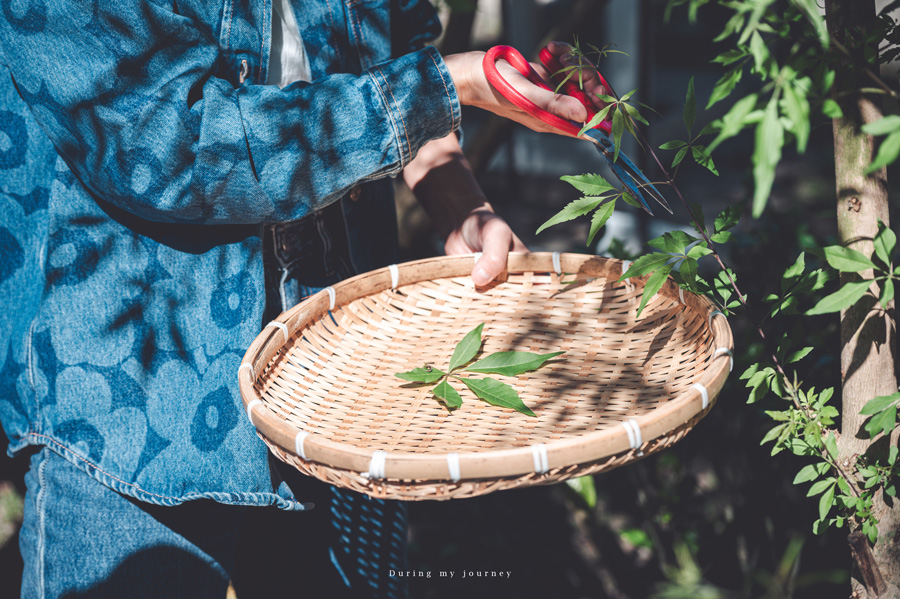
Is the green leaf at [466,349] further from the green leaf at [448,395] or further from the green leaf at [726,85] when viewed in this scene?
the green leaf at [726,85]

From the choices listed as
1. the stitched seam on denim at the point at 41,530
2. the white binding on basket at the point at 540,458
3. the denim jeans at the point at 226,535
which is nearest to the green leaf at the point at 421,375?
the denim jeans at the point at 226,535

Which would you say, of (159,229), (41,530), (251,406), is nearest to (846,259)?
(251,406)

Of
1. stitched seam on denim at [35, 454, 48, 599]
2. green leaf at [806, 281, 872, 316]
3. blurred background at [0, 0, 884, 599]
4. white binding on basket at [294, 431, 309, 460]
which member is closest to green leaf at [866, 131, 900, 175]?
green leaf at [806, 281, 872, 316]

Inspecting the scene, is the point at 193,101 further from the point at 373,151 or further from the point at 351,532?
the point at 351,532

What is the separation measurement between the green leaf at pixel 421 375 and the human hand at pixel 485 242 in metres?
0.27

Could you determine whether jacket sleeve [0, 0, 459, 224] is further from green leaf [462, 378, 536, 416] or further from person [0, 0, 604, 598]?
green leaf [462, 378, 536, 416]

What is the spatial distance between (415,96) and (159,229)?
19.4 inches

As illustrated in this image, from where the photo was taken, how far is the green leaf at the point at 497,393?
114cm

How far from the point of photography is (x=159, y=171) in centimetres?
104

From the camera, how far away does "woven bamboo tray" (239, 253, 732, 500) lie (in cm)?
87

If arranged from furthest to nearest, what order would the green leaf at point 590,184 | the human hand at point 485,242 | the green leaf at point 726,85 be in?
the human hand at point 485,242 → the green leaf at point 590,184 → the green leaf at point 726,85

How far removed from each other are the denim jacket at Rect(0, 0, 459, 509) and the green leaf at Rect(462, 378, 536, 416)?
0.39m

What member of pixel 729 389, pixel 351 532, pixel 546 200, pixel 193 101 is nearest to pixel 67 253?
pixel 193 101

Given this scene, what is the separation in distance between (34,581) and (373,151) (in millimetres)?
923
